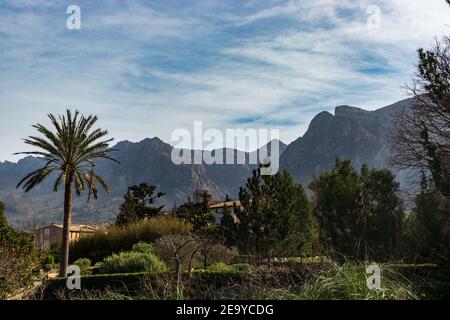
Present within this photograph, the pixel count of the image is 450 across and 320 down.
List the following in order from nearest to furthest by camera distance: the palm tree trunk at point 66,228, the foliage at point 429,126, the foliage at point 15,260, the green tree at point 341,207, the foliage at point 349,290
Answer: the foliage at point 349,290 → the foliage at point 15,260 → the foliage at point 429,126 → the palm tree trunk at point 66,228 → the green tree at point 341,207

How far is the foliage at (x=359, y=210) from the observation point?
132 ft

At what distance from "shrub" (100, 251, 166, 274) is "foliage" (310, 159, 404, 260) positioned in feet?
52.6

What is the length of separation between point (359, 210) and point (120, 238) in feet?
67.0

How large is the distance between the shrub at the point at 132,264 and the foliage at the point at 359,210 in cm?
1604

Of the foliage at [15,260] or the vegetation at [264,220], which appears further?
the vegetation at [264,220]

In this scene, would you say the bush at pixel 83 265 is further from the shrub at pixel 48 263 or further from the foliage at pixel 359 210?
the foliage at pixel 359 210


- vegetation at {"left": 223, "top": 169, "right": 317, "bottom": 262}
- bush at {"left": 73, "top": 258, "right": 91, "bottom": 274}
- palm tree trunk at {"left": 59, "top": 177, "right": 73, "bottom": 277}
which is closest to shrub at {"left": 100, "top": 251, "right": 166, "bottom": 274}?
palm tree trunk at {"left": 59, "top": 177, "right": 73, "bottom": 277}

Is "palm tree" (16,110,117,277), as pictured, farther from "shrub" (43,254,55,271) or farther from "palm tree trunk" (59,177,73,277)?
"shrub" (43,254,55,271)

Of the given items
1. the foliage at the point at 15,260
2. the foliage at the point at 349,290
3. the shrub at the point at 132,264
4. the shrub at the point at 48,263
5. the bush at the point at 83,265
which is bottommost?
the shrub at the point at 48,263

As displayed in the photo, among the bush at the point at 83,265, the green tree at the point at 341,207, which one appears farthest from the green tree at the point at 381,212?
the bush at the point at 83,265
